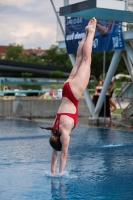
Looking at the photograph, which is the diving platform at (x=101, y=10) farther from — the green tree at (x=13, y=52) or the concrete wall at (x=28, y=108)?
the green tree at (x=13, y=52)

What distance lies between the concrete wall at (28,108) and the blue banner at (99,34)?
4138 millimetres

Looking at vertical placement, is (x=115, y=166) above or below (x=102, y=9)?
below

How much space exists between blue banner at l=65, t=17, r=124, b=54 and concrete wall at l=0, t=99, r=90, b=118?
163 inches

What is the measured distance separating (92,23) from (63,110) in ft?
Answer: 5.24

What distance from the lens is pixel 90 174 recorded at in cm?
893

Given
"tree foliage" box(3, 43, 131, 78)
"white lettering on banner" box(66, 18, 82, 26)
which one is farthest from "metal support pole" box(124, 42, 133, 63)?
"tree foliage" box(3, 43, 131, 78)

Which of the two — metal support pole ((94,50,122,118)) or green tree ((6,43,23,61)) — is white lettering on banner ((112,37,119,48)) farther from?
green tree ((6,43,23,61))

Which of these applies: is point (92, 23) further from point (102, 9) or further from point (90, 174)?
point (102, 9)

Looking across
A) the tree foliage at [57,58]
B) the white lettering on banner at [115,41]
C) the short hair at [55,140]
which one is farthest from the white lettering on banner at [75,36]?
the tree foliage at [57,58]

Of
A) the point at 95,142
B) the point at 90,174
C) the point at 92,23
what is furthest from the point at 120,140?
the point at 92,23

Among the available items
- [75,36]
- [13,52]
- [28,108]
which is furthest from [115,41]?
[13,52]

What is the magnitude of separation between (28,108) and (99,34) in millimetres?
6286

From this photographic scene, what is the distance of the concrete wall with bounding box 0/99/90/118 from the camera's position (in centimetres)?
2325

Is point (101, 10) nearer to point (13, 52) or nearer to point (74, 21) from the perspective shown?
point (74, 21)
